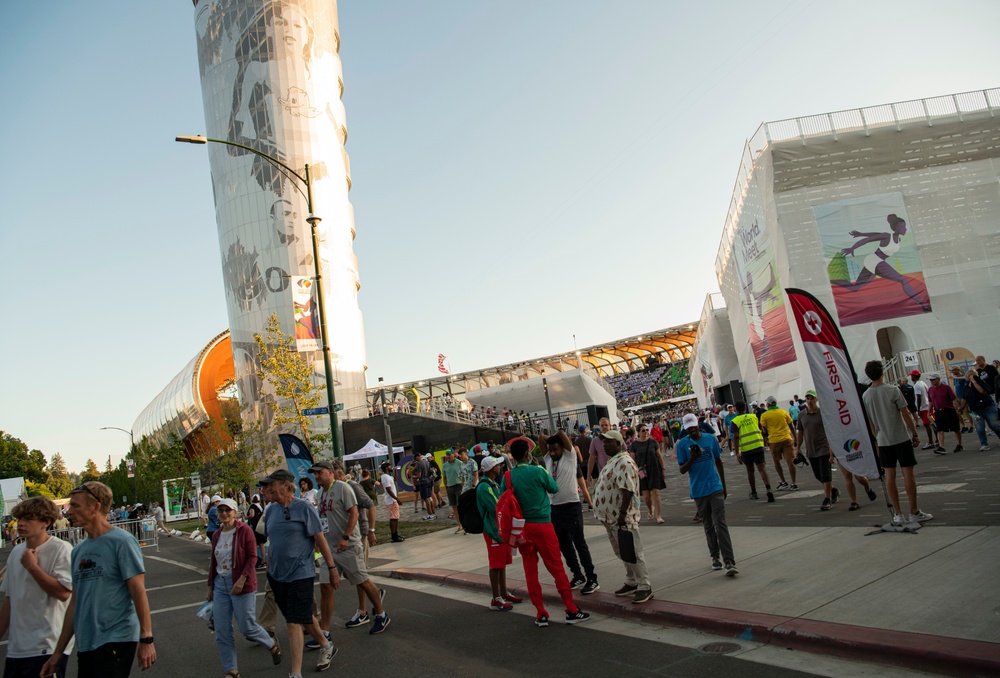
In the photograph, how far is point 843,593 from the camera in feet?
18.0

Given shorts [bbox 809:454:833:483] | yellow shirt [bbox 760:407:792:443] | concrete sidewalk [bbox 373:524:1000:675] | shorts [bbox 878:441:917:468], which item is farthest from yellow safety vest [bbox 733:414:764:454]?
shorts [bbox 878:441:917:468]

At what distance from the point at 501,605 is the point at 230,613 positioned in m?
2.72

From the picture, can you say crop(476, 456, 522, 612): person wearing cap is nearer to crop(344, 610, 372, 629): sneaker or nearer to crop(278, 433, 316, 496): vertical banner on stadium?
crop(344, 610, 372, 629): sneaker

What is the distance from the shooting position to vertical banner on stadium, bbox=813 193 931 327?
99.1ft

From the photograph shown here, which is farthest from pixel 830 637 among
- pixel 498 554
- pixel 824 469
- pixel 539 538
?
pixel 824 469

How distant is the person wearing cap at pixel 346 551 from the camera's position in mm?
7126

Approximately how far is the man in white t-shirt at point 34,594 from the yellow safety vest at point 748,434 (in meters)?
10.4

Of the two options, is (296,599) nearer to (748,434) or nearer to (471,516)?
(471,516)

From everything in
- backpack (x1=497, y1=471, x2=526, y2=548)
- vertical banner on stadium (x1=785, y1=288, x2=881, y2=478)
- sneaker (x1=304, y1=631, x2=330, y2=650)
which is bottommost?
sneaker (x1=304, y1=631, x2=330, y2=650)

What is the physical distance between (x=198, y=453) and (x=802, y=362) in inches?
2278

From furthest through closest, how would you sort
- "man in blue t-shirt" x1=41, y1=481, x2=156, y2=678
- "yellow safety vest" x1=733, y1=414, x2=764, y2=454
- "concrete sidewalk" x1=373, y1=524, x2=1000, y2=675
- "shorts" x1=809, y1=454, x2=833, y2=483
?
"yellow safety vest" x1=733, y1=414, x2=764, y2=454 < "shorts" x1=809, y1=454, x2=833, y2=483 < "concrete sidewalk" x1=373, y1=524, x2=1000, y2=675 < "man in blue t-shirt" x1=41, y1=481, x2=156, y2=678

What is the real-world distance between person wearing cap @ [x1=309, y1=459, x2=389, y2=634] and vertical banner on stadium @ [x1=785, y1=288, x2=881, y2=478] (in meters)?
5.30

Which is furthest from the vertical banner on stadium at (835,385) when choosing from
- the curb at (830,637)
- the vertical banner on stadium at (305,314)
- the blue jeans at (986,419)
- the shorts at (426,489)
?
the shorts at (426,489)

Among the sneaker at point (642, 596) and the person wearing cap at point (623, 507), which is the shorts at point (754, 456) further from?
the sneaker at point (642, 596)
